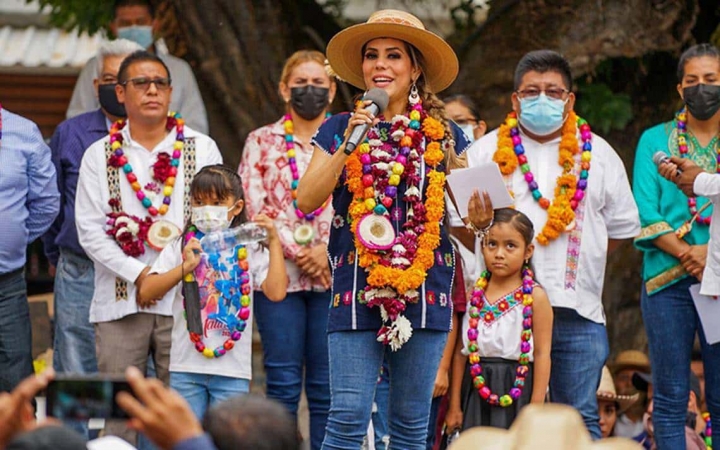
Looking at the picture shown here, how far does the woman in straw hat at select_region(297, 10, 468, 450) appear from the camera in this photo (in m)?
5.79

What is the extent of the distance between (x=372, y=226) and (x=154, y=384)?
8.46ft

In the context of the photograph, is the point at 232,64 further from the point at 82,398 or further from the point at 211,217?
the point at 82,398

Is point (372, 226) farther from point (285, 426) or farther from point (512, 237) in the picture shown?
point (285, 426)

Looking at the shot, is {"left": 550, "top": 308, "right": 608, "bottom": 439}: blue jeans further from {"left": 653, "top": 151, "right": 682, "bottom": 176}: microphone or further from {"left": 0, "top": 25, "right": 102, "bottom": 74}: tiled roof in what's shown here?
{"left": 0, "top": 25, "right": 102, "bottom": 74}: tiled roof

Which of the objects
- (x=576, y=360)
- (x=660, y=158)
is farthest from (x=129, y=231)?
(x=660, y=158)

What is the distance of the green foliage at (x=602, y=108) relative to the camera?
33.3 ft

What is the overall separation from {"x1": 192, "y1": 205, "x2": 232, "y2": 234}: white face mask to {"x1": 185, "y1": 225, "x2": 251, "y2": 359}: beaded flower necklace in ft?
0.35

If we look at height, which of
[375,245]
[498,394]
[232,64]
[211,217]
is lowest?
[498,394]

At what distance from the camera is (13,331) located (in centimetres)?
748

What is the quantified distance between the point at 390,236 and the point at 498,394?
1454mm

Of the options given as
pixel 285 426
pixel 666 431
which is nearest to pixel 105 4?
pixel 666 431

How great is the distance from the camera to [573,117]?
7.37 metres

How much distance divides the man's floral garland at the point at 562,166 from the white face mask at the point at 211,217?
153 centimetres

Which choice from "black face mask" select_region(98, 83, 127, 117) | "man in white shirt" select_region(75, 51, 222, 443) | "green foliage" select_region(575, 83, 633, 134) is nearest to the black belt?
"man in white shirt" select_region(75, 51, 222, 443)
